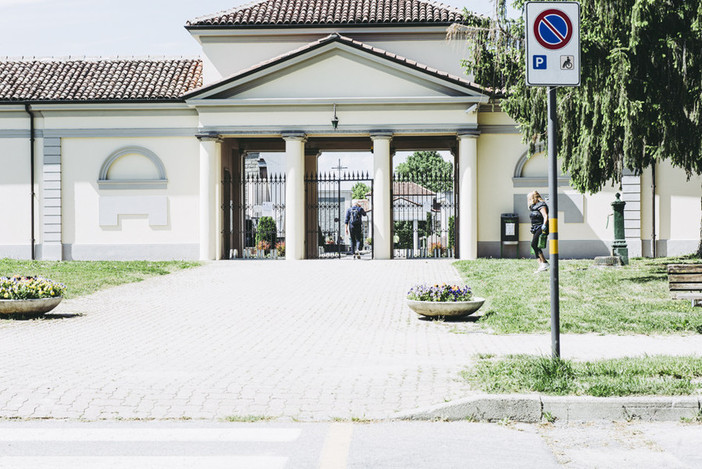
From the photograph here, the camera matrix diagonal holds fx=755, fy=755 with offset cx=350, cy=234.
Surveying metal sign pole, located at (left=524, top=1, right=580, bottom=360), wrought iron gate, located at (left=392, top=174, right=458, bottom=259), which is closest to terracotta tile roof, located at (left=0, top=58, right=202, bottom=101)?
wrought iron gate, located at (left=392, top=174, right=458, bottom=259)

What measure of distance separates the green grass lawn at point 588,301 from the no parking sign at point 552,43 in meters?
4.66

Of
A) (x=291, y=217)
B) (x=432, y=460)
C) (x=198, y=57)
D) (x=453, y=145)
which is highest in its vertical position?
(x=198, y=57)

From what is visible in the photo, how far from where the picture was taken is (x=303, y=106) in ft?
83.8

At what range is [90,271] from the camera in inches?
791

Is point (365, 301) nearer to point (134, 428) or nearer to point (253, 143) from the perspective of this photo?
point (134, 428)

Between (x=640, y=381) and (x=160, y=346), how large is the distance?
576 cm

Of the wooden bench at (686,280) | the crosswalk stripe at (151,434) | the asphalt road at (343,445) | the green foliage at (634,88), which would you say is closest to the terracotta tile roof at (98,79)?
the green foliage at (634,88)

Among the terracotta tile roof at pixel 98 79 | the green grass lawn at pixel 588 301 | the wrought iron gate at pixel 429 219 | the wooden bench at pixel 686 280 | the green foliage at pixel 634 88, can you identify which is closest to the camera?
the green grass lawn at pixel 588 301

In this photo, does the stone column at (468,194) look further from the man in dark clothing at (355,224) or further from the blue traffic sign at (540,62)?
the blue traffic sign at (540,62)

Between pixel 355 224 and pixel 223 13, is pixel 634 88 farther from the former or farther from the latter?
pixel 223 13

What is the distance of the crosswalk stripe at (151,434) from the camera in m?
5.26

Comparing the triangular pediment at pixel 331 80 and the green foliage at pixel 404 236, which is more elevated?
the triangular pediment at pixel 331 80

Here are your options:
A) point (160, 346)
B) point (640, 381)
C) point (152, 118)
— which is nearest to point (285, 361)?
point (160, 346)

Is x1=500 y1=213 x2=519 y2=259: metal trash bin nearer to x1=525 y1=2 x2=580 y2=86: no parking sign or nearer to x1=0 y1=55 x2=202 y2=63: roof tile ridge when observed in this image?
x1=0 y1=55 x2=202 y2=63: roof tile ridge
